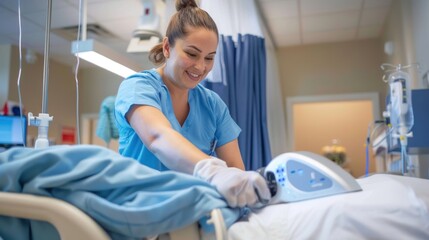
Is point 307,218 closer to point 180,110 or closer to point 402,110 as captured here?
point 180,110

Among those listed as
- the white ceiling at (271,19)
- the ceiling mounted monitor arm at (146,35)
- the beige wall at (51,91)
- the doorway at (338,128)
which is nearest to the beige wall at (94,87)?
the beige wall at (51,91)

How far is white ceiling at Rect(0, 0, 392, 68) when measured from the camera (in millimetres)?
3016

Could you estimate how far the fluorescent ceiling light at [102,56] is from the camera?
155cm

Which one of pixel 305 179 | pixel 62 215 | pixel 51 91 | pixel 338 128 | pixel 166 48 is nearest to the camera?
Answer: pixel 62 215

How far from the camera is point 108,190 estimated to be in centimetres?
53

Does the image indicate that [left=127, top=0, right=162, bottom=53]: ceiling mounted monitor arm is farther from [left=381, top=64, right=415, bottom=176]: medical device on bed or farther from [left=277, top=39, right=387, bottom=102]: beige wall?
[left=277, top=39, right=387, bottom=102]: beige wall

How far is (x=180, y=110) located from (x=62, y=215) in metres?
0.64

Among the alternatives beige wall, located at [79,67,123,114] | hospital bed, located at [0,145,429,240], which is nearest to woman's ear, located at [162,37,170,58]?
hospital bed, located at [0,145,429,240]

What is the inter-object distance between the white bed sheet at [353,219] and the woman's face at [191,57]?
0.56 metres

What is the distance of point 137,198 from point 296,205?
0.26 metres

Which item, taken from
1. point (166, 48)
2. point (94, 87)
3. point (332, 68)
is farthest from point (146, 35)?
point (94, 87)

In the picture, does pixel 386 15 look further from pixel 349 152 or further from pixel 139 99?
pixel 139 99

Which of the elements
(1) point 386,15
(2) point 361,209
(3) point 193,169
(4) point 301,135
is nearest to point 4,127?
(3) point 193,169

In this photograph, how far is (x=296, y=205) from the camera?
596mm
